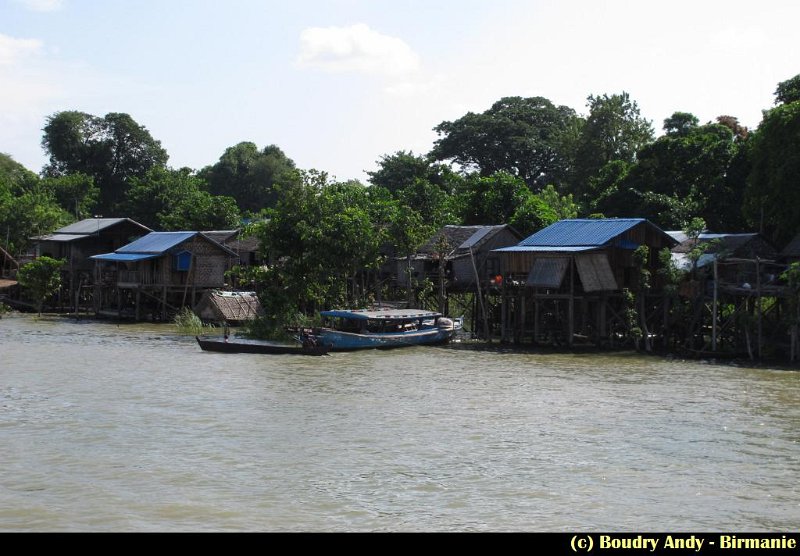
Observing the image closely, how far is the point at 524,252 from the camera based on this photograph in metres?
32.1

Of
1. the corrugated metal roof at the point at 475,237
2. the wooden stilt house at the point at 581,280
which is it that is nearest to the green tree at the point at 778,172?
the wooden stilt house at the point at 581,280

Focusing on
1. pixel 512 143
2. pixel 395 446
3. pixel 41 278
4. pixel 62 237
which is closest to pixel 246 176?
pixel 512 143

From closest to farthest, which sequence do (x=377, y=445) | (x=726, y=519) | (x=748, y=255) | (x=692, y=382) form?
(x=726, y=519) < (x=377, y=445) < (x=692, y=382) < (x=748, y=255)

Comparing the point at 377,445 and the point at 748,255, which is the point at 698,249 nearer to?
the point at 748,255

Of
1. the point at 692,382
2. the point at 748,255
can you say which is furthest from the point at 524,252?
the point at 692,382

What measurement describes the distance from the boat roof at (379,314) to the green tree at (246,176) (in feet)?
140

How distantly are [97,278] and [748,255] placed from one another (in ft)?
102

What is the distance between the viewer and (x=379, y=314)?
31344 millimetres

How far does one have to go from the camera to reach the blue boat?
99.5ft

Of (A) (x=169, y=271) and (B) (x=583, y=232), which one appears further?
(A) (x=169, y=271)

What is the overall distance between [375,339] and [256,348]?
160 inches

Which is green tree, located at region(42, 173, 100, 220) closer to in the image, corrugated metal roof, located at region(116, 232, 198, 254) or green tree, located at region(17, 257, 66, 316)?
green tree, located at region(17, 257, 66, 316)

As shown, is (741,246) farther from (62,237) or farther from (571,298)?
(62,237)

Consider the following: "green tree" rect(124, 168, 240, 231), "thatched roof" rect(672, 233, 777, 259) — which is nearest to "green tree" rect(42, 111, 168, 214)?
"green tree" rect(124, 168, 240, 231)
